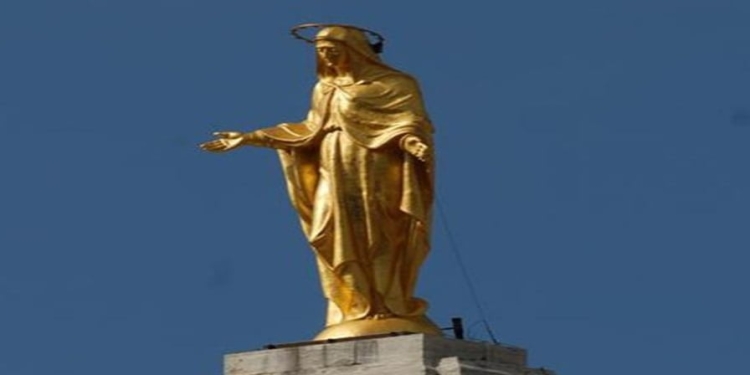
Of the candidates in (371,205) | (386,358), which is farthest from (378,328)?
(371,205)

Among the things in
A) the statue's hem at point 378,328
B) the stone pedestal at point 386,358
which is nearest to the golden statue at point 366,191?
the statue's hem at point 378,328

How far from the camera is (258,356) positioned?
64000 millimetres

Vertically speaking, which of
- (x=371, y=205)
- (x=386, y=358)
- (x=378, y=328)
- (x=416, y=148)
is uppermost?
(x=416, y=148)

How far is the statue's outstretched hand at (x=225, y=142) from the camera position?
6525 centimetres

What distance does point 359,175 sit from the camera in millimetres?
64312

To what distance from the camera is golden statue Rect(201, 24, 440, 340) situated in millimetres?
64188

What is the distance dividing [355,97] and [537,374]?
12.6 ft

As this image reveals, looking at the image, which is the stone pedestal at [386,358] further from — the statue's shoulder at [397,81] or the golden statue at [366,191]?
the statue's shoulder at [397,81]

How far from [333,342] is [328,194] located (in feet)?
6.14

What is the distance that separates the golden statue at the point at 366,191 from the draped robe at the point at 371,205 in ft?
0.04

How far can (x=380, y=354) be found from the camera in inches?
2490

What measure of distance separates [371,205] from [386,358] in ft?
6.57

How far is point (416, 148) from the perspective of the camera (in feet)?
210

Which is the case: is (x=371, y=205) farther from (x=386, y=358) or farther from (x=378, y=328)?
(x=386, y=358)
